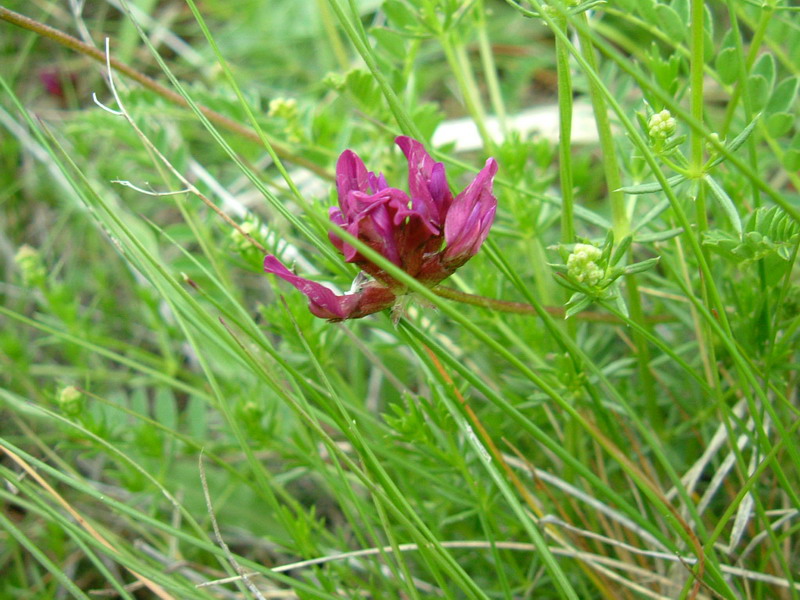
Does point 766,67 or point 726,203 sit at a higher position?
point 766,67

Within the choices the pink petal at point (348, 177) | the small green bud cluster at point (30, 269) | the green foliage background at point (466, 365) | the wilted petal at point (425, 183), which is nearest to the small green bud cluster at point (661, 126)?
the green foliage background at point (466, 365)

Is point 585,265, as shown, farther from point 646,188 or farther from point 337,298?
point 337,298

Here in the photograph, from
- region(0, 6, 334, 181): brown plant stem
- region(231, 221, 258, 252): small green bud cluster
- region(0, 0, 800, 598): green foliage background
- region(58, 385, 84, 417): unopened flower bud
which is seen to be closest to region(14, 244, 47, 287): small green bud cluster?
region(0, 0, 800, 598): green foliage background

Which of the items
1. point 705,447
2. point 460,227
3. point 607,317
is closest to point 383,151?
point 607,317

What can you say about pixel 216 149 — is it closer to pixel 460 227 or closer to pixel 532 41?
pixel 532 41

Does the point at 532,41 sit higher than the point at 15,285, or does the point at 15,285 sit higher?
the point at 532,41

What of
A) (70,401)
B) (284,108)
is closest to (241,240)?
(284,108)

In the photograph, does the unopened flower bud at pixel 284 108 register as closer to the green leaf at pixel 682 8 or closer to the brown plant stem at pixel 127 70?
the brown plant stem at pixel 127 70
